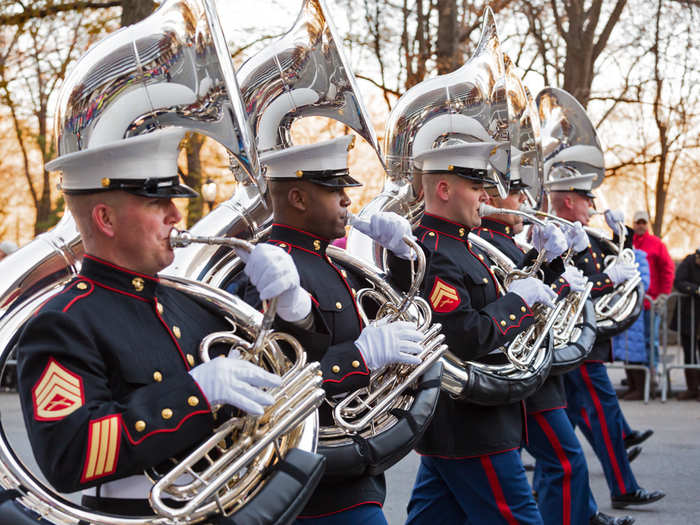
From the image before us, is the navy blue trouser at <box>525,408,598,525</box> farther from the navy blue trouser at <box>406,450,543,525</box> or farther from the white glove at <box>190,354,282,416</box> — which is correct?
the white glove at <box>190,354,282,416</box>

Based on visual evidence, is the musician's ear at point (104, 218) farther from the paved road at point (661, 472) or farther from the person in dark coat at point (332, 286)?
the paved road at point (661, 472)

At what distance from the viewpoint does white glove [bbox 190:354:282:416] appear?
207 cm

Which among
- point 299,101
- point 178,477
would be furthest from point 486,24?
point 178,477

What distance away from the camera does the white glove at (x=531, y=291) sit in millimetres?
3848

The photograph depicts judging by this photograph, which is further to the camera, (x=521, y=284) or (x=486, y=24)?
(x=486, y=24)

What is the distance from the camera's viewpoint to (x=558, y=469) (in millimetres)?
4340

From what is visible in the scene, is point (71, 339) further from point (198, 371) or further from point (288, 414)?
point (288, 414)

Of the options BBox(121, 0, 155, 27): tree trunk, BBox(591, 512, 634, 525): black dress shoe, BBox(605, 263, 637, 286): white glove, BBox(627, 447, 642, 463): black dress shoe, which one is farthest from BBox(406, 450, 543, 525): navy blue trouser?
BBox(121, 0, 155, 27): tree trunk

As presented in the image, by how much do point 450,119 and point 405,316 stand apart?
4.00ft

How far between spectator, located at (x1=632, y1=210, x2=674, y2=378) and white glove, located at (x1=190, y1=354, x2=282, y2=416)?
27.6 feet

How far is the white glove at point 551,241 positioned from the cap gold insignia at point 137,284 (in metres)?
2.47

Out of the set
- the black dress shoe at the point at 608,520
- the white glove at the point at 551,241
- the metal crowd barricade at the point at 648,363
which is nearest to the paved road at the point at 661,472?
the black dress shoe at the point at 608,520

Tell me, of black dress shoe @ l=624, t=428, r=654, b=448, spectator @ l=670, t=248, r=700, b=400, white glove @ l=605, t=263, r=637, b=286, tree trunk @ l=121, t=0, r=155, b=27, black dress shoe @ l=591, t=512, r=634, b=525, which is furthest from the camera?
spectator @ l=670, t=248, r=700, b=400

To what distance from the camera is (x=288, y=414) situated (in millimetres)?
2146
